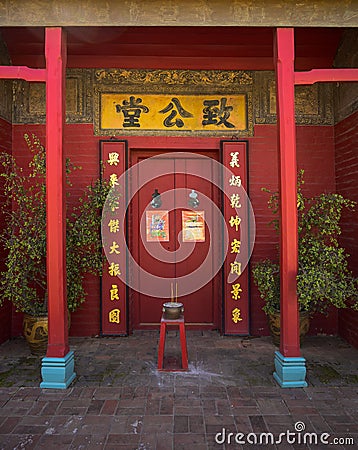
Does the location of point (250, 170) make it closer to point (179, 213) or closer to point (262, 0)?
point (179, 213)

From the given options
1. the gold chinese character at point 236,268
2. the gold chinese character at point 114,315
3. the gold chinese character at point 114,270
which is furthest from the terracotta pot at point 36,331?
the gold chinese character at point 236,268

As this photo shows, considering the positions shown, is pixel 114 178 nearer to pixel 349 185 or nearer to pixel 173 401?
pixel 173 401

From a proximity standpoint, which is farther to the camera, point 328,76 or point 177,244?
point 177,244

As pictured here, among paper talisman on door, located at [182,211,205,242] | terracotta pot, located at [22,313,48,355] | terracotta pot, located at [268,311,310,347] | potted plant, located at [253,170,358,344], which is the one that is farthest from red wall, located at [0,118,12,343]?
terracotta pot, located at [268,311,310,347]

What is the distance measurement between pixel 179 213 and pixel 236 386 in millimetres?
2730

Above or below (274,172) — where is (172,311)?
below

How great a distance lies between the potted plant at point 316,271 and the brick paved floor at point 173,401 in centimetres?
63

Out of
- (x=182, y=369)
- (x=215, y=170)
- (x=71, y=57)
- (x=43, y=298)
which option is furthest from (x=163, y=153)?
(x=182, y=369)

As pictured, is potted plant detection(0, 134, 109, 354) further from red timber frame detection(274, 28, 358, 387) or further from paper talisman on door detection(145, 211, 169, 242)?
red timber frame detection(274, 28, 358, 387)

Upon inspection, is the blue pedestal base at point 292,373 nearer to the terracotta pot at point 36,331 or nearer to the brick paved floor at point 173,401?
the brick paved floor at point 173,401

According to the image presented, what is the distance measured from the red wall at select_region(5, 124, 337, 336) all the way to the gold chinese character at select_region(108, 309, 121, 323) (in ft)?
0.65

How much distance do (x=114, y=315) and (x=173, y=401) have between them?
2149 millimetres

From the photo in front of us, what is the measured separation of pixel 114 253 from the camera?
18.0 feet

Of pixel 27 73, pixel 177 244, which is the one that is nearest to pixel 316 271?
pixel 177 244
